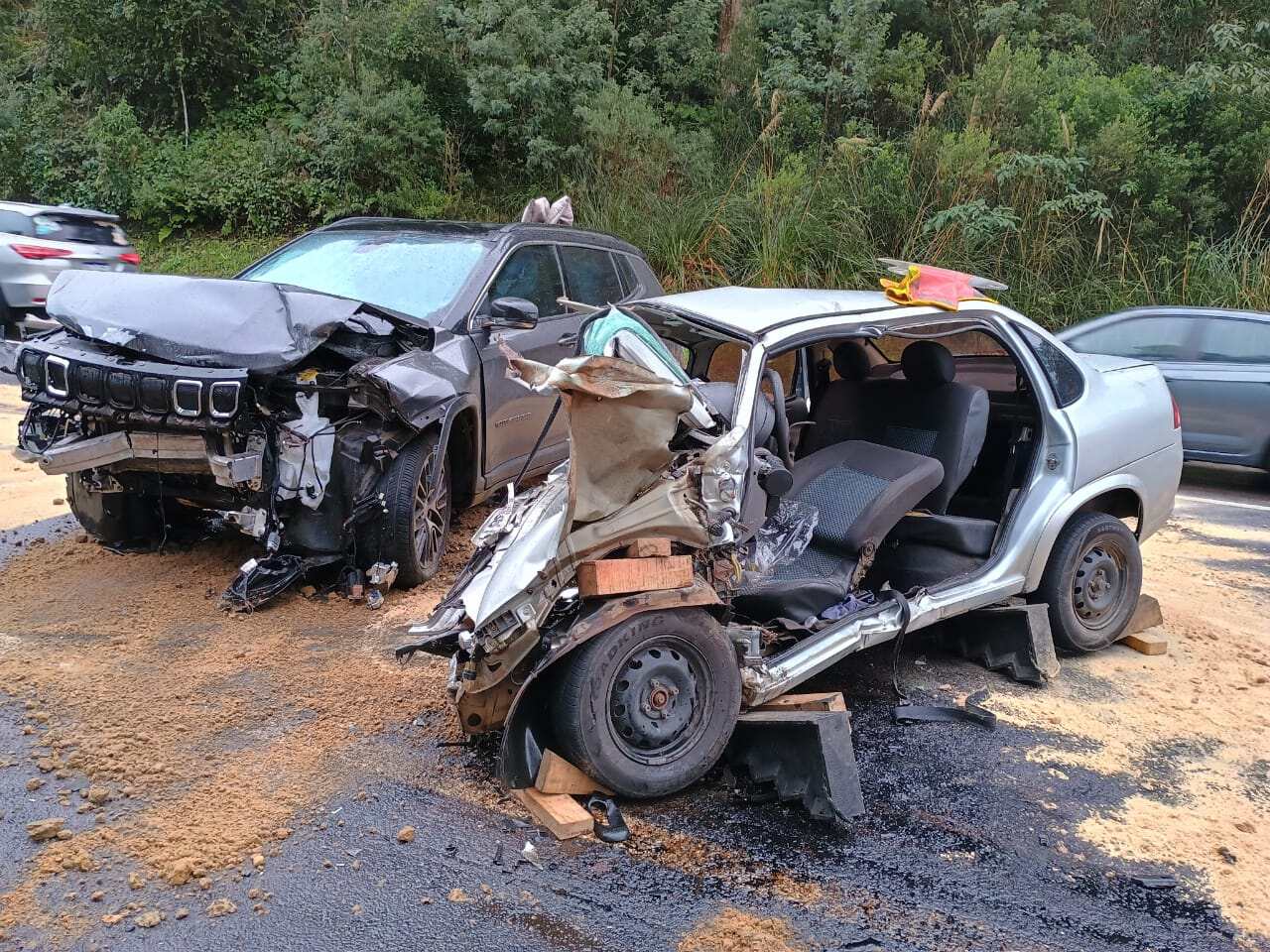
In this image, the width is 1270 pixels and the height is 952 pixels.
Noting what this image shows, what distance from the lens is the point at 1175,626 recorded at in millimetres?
5625

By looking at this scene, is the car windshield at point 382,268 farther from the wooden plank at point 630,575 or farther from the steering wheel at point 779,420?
the wooden plank at point 630,575

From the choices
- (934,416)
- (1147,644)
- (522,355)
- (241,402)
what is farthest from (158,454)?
(1147,644)

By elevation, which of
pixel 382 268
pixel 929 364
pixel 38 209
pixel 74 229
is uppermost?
pixel 38 209

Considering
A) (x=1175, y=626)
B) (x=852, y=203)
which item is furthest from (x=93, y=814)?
(x=852, y=203)

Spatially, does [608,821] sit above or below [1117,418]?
below

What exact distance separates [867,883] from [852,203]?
10.9 meters

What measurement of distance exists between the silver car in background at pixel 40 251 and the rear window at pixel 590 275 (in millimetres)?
7567

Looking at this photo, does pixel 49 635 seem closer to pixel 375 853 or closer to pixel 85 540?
pixel 85 540

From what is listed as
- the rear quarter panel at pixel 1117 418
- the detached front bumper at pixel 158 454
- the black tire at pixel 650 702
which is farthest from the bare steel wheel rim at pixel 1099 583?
the detached front bumper at pixel 158 454

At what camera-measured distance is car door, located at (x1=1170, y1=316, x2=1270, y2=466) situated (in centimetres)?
917

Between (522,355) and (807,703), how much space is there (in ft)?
11.2

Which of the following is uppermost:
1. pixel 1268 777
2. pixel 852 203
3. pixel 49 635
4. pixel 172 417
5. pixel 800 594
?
pixel 852 203

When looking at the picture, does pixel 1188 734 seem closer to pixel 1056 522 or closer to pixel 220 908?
pixel 1056 522

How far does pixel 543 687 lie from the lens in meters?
3.65
